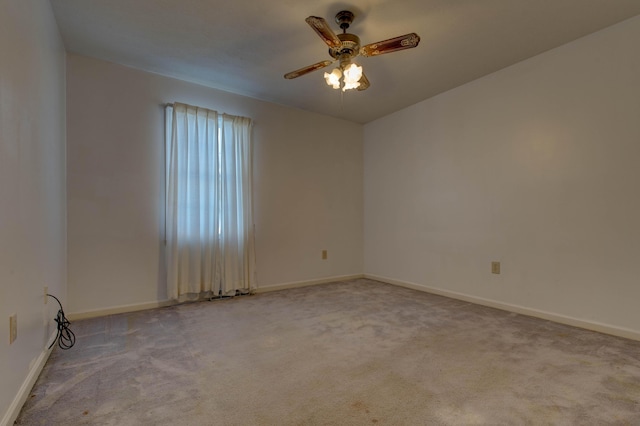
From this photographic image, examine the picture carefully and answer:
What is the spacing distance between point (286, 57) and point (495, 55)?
1964 mm

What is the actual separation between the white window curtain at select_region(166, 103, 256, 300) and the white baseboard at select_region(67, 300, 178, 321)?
15cm

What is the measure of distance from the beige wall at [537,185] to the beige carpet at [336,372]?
1.37 ft

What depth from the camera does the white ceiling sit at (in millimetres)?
2254

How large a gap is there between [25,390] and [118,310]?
154 cm

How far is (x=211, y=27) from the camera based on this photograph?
97.9 inches

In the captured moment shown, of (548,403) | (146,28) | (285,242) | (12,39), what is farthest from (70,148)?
(548,403)

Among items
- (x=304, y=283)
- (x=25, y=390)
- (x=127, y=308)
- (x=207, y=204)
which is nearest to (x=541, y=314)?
(x=304, y=283)

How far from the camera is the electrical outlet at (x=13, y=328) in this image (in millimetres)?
1438

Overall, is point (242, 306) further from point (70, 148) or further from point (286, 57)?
point (286, 57)

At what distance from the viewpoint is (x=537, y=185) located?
2953 millimetres

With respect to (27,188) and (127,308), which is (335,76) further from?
(127,308)

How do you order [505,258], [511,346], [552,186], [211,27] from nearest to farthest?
[511,346] → [211,27] → [552,186] → [505,258]

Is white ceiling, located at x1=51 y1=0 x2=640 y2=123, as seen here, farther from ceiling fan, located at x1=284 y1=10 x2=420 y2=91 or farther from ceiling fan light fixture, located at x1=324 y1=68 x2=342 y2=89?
ceiling fan light fixture, located at x1=324 y1=68 x2=342 y2=89

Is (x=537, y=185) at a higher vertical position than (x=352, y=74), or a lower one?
lower
